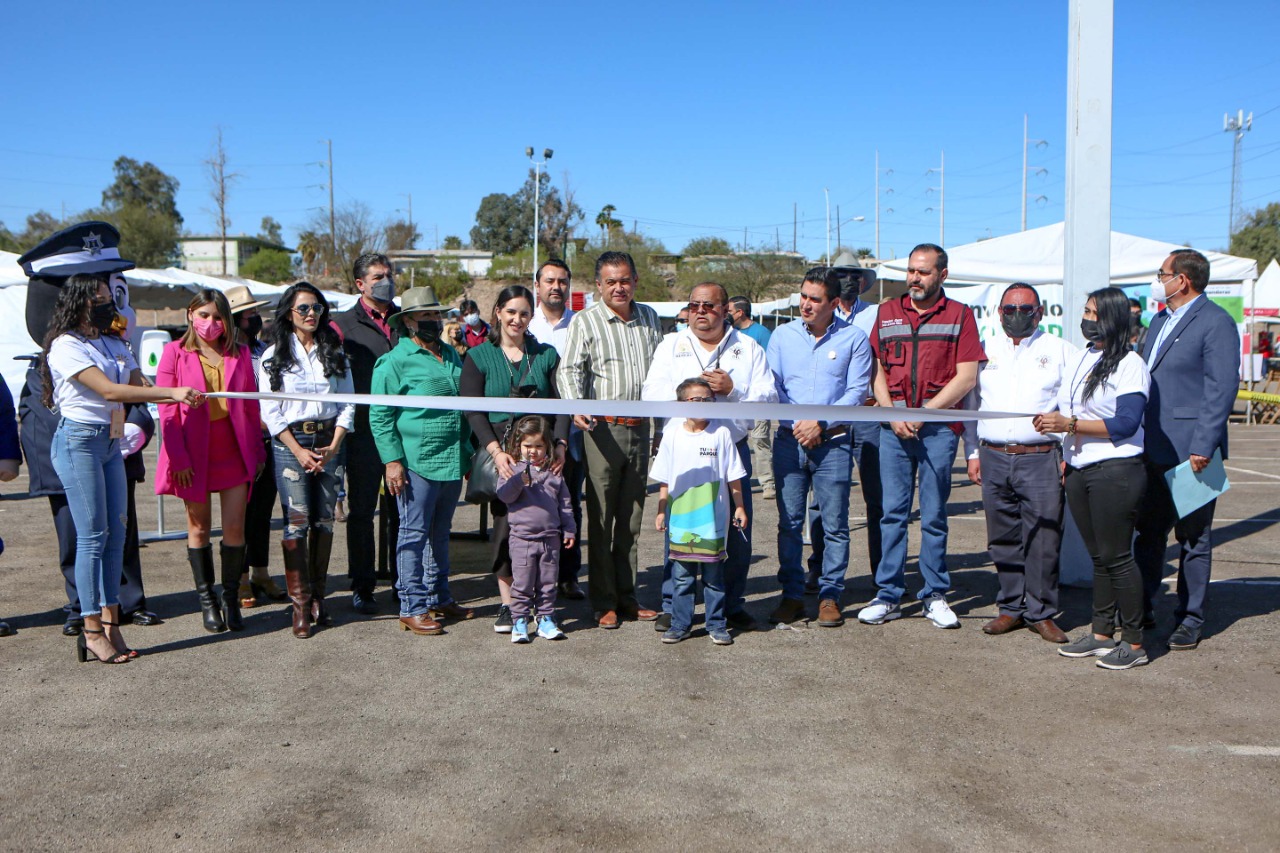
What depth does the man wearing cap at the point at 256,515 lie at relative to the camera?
671 centimetres

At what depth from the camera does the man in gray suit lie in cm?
564

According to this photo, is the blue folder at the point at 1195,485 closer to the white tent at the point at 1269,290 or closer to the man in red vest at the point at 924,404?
the man in red vest at the point at 924,404

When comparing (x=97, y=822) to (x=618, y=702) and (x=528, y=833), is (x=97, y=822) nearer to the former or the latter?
(x=528, y=833)

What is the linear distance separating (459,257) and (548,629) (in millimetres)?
78927

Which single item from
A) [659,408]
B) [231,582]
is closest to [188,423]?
[231,582]

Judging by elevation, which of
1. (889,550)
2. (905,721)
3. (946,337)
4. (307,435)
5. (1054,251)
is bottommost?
(905,721)

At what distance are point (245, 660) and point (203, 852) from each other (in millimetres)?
2197

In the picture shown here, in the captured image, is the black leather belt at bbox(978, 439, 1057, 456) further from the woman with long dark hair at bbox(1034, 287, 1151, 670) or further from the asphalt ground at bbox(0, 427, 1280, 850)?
the asphalt ground at bbox(0, 427, 1280, 850)

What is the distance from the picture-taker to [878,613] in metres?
6.27

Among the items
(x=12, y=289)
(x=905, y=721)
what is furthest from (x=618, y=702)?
(x=12, y=289)

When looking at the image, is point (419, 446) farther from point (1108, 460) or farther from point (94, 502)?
point (1108, 460)

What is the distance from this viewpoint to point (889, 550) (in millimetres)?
6281

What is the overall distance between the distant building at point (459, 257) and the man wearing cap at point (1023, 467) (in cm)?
6924

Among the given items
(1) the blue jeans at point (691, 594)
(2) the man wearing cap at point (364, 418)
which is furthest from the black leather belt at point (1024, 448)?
(2) the man wearing cap at point (364, 418)
